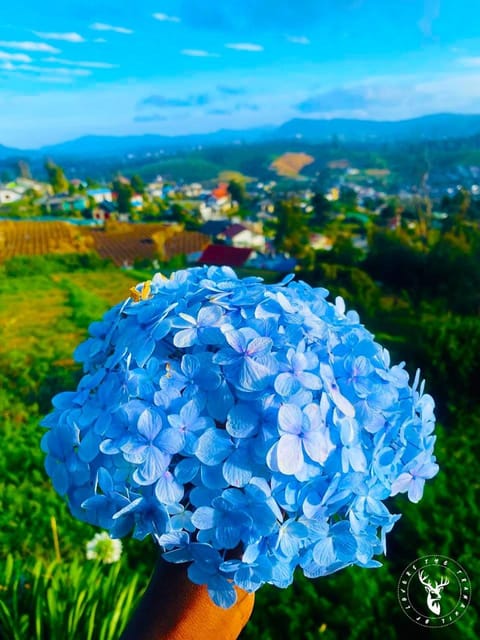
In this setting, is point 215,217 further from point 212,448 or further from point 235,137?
point 235,137

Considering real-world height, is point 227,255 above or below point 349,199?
above

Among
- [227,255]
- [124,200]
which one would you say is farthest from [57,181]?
[227,255]

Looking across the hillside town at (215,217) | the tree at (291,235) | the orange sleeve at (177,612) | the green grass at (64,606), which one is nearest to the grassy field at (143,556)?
the green grass at (64,606)

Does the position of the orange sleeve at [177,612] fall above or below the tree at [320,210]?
above

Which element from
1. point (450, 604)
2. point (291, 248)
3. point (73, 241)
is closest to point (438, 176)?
point (291, 248)

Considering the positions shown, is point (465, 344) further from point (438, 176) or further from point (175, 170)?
point (175, 170)

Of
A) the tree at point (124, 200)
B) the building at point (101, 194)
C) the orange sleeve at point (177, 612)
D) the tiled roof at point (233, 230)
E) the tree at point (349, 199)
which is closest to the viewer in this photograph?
the orange sleeve at point (177, 612)

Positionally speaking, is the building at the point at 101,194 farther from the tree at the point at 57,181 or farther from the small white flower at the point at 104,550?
the small white flower at the point at 104,550

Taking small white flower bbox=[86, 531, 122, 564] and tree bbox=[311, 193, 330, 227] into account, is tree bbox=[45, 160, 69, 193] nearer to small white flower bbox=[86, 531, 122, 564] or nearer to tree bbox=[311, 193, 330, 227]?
tree bbox=[311, 193, 330, 227]

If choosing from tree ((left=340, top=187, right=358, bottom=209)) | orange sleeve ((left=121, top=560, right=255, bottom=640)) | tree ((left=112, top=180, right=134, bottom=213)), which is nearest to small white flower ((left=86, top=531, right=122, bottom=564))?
orange sleeve ((left=121, top=560, right=255, bottom=640))
